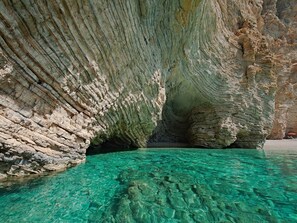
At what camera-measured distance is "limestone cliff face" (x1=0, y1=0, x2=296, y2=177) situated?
4730 millimetres

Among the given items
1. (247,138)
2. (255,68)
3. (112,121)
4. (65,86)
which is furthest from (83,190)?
(255,68)

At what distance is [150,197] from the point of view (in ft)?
12.6

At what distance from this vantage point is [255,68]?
45.8ft

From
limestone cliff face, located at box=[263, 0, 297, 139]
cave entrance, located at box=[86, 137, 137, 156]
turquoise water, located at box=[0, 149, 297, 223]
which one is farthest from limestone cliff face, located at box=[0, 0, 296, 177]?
limestone cliff face, located at box=[263, 0, 297, 139]

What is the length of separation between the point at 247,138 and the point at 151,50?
9.07 meters

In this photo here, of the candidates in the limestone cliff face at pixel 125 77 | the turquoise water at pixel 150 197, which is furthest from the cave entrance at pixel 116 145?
the turquoise water at pixel 150 197

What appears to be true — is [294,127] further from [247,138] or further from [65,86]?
[65,86]

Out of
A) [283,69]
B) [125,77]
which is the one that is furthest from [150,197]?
[283,69]

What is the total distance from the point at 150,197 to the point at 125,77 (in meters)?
5.10

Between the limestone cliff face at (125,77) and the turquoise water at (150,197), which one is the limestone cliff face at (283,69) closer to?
the limestone cliff face at (125,77)

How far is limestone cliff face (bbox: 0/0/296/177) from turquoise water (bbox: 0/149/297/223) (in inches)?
47.5

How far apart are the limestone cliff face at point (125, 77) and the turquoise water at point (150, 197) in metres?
1.21

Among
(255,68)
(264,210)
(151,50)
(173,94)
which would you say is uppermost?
(255,68)

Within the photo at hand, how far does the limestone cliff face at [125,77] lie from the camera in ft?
15.5
